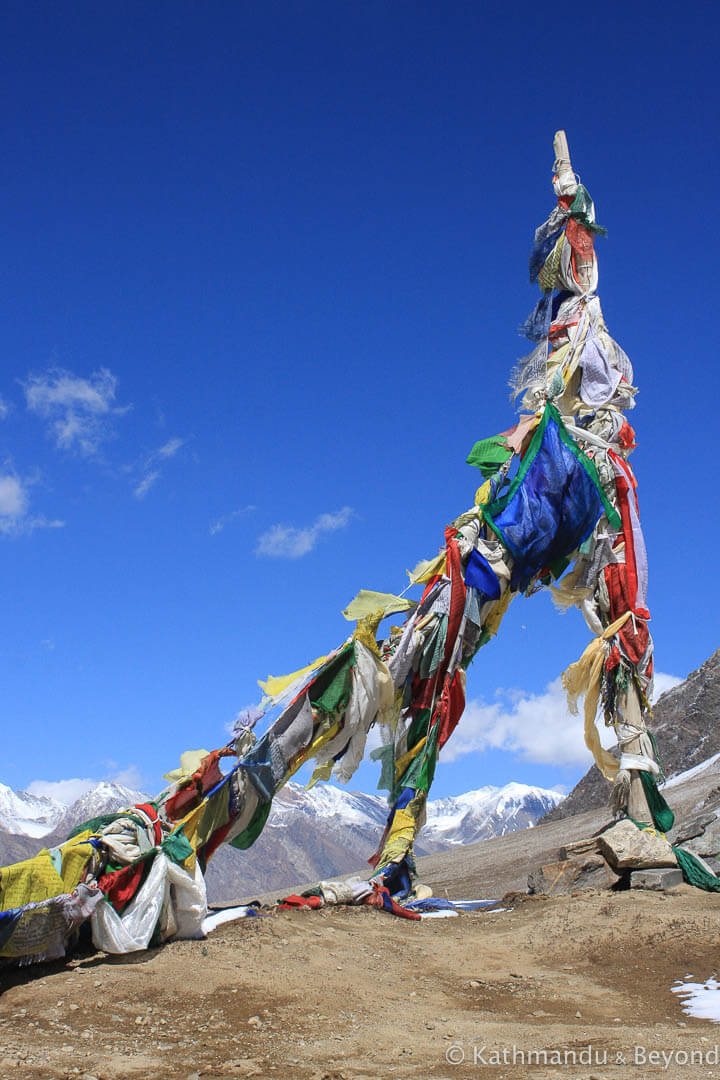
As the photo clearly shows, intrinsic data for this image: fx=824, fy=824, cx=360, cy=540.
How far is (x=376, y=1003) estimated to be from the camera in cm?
457

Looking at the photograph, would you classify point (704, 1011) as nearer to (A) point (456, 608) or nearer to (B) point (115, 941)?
(B) point (115, 941)

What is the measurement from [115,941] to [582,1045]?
2747 millimetres

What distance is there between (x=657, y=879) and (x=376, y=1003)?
396 cm

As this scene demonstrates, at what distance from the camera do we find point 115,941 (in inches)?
194

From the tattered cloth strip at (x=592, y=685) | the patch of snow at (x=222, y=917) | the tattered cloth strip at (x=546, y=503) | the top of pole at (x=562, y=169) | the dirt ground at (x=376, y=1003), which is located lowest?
the dirt ground at (x=376, y=1003)

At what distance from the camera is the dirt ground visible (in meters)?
3.47

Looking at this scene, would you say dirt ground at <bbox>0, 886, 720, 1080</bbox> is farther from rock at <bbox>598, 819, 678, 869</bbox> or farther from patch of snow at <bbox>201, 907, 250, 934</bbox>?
Answer: rock at <bbox>598, 819, 678, 869</bbox>

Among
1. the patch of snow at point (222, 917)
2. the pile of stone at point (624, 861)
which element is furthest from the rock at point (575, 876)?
the patch of snow at point (222, 917)

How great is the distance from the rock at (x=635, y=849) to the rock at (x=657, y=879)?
0.09m

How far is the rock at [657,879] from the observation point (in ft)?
24.5

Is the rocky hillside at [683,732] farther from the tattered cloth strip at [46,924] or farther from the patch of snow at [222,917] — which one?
the tattered cloth strip at [46,924]

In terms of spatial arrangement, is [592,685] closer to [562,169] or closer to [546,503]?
[546,503]

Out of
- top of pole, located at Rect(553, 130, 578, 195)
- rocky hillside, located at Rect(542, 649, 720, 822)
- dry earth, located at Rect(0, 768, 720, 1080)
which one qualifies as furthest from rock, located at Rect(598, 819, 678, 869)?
rocky hillside, located at Rect(542, 649, 720, 822)

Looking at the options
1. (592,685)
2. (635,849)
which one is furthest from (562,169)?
(635,849)
